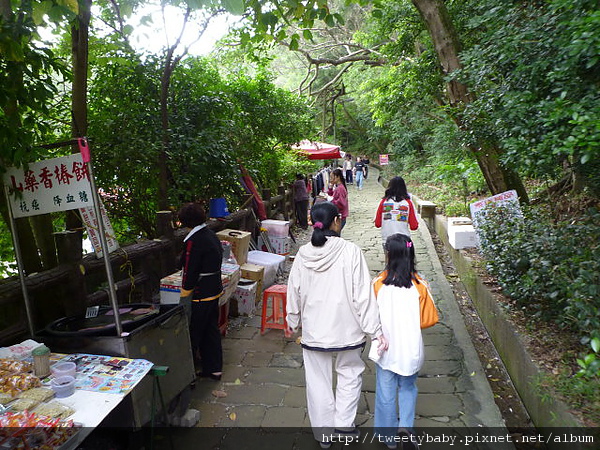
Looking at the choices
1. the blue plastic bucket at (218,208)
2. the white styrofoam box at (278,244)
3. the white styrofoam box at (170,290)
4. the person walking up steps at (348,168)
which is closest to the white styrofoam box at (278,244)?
the white styrofoam box at (278,244)

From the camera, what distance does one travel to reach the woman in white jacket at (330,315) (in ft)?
10.6

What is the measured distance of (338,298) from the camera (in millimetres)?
3266

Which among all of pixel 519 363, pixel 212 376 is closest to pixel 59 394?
pixel 212 376

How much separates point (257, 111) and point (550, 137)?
21.3 feet

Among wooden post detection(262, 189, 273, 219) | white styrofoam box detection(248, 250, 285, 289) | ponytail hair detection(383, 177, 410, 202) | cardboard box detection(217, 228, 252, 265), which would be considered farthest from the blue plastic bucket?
wooden post detection(262, 189, 273, 219)

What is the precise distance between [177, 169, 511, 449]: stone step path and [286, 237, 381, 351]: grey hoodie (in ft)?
3.14

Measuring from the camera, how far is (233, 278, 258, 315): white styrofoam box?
6305mm

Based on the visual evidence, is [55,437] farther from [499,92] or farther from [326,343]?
[499,92]

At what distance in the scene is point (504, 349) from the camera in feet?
15.3

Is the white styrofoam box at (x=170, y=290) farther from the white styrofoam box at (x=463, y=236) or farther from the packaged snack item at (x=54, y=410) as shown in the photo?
the white styrofoam box at (x=463, y=236)

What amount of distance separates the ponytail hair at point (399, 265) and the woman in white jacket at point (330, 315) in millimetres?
207

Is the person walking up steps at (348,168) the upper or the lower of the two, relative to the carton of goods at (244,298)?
upper

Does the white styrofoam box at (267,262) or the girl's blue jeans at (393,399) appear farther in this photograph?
the white styrofoam box at (267,262)

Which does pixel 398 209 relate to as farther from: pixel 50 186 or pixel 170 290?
pixel 50 186
